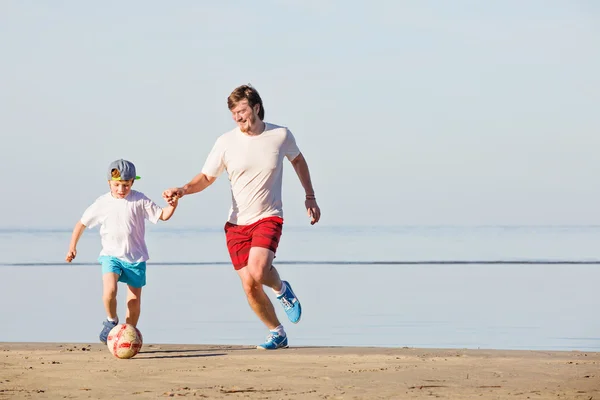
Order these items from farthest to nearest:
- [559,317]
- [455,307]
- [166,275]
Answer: [166,275], [455,307], [559,317]

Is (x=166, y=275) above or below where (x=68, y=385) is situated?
above

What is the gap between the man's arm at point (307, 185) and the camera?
893 cm

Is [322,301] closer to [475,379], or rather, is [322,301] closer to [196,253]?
[475,379]

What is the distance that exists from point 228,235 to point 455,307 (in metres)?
5.15

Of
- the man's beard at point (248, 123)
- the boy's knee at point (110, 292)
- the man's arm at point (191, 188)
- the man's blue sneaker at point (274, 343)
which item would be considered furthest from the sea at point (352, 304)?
the man's beard at point (248, 123)

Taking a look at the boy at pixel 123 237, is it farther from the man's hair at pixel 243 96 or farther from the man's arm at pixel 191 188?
the man's hair at pixel 243 96

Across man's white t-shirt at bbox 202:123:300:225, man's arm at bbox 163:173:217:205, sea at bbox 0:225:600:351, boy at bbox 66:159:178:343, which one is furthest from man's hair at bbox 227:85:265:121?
sea at bbox 0:225:600:351


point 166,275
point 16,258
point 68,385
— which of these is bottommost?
point 68,385

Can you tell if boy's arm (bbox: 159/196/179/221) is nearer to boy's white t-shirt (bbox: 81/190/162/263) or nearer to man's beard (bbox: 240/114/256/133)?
boy's white t-shirt (bbox: 81/190/162/263)

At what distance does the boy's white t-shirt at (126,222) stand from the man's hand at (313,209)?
1.25 meters

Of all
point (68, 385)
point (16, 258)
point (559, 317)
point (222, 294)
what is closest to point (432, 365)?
point (68, 385)

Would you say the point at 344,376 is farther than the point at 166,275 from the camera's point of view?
No

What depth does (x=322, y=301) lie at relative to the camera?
45.8 ft

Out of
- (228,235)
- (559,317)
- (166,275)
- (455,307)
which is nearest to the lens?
(228,235)
